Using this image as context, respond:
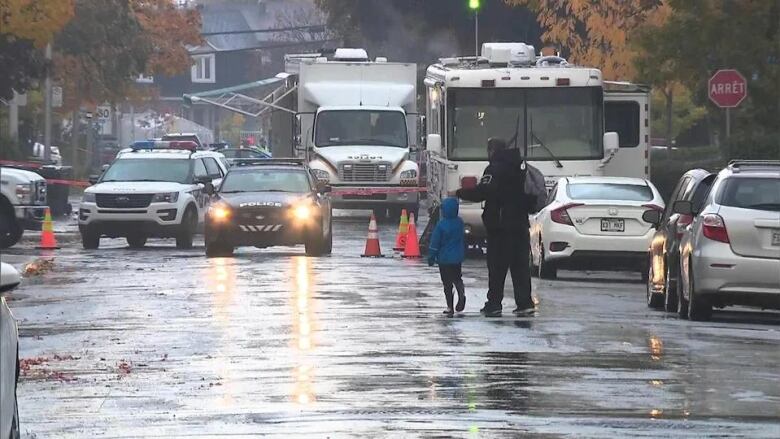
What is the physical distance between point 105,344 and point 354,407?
195 inches

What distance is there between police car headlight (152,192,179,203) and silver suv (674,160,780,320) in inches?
625

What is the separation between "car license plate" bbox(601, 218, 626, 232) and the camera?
25922mm

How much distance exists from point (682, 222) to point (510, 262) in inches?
77.9

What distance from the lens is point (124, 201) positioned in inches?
1313

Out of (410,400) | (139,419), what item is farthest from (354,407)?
(139,419)

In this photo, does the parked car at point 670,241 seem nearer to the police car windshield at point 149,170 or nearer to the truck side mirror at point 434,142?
the truck side mirror at point 434,142

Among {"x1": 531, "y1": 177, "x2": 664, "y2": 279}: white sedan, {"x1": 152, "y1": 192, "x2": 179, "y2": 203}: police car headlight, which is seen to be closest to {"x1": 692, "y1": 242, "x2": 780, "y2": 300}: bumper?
{"x1": 531, "y1": 177, "x2": 664, "y2": 279}: white sedan

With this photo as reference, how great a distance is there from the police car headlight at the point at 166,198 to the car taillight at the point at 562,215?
9371mm

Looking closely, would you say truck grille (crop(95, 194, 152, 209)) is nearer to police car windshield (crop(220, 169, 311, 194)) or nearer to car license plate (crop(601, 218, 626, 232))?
police car windshield (crop(220, 169, 311, 194))

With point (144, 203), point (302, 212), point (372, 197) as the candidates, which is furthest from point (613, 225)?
point (372, 197)

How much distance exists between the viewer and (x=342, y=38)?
223ft

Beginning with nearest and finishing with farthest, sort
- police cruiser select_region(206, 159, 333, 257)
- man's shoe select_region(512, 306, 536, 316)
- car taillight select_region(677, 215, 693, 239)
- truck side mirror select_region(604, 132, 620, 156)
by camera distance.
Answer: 1. man's shoe select_region(512, 306, 536, 316)
2. car taillight select_region(677, 215, 693, 239)
3. truck side mirror select_region(604, 132, 620, 156)
4. police cruiser select_region(206, 159, 333, 257)

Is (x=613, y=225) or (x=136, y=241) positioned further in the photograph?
(x=136, y=241)

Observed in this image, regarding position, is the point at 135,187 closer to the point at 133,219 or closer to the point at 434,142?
the point at 133,219
